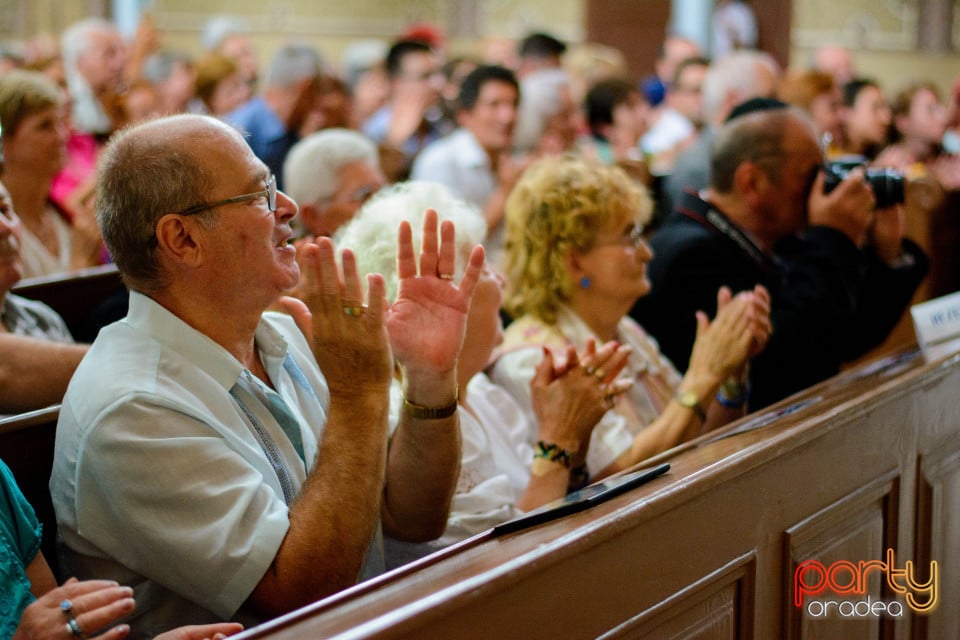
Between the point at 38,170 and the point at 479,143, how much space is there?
1985mm

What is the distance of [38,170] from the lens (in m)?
3.11

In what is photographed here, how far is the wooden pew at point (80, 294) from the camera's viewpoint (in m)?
2.61

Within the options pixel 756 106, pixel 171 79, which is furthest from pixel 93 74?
pixel 756 106

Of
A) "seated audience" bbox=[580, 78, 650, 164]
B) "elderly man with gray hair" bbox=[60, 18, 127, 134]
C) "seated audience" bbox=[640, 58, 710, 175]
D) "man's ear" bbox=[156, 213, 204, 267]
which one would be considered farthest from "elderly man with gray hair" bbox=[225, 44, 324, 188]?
"man's ear" bbox=[156, 213, 204, 267]

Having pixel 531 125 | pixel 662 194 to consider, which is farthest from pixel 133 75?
pixel 662 194

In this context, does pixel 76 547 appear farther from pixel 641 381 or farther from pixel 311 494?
pixel 641 381

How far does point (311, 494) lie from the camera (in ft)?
4.68

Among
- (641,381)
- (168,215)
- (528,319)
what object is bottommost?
(641,381)

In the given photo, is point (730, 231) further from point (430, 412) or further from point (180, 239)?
point (180, 239)

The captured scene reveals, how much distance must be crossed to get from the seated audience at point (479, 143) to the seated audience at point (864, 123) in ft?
7.79

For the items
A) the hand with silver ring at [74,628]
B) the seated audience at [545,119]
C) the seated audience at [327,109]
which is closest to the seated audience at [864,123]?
the seated audience at [545,119]

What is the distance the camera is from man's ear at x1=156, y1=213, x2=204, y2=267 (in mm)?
1494

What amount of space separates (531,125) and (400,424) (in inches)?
139

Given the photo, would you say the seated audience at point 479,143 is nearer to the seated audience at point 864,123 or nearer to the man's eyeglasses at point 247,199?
the seated audience at point 864,123
